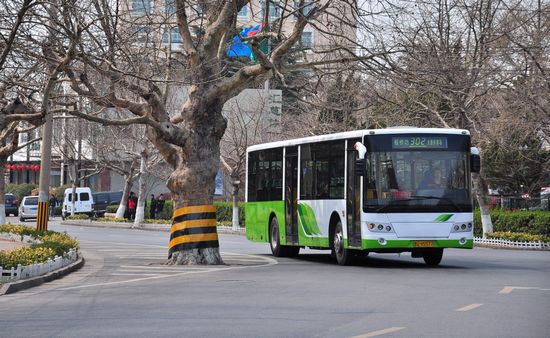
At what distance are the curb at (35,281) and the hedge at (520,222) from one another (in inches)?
801

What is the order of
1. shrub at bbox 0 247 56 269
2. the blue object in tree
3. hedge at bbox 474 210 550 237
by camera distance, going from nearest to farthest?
1. shrub at bbox 0 247 56 269
2. the blue object in tree
3. hedge at bbox 474 210 550 237

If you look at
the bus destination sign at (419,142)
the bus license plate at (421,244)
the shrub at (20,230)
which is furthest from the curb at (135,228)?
the bus license plate at (421,244)

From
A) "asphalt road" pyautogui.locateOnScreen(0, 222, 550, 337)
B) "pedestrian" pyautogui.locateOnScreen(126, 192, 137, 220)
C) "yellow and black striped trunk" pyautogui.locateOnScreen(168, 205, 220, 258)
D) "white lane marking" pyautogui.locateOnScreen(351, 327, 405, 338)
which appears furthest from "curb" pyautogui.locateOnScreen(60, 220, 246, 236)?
"white lane marking" pyautogui.locateOnScreen(351, 327, 405, 338)

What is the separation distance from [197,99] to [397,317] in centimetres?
1199

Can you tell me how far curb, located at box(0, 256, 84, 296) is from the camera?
1684 centimetres

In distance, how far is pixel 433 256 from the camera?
24125 mm

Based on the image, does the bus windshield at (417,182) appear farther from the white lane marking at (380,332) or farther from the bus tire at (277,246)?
the white lane marking at (380,332)

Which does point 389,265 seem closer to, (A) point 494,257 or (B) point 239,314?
(A) point 494,257

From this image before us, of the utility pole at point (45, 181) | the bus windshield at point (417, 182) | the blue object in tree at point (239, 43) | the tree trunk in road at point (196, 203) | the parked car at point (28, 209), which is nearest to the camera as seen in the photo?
the bus windshield at point (417, 182)

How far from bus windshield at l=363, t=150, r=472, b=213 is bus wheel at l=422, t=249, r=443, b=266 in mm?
1550

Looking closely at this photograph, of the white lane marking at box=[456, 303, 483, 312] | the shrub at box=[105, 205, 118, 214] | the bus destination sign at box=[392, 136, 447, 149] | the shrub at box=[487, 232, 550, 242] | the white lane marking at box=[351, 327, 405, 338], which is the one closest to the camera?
the white lane marking at box=[351, 327, 405, 338]

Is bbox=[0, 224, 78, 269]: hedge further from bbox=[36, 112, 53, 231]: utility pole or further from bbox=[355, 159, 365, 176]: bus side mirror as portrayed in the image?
bbox=[355, 159, 365, 176]: bus side mirror

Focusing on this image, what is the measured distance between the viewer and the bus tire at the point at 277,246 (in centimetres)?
2824

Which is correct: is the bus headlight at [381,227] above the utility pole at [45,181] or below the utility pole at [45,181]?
below
